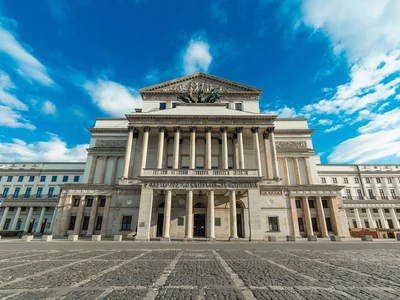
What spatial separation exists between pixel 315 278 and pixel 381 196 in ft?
205

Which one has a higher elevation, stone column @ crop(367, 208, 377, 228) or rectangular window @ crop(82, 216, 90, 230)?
stone column @ crop(367, 208, 377, 228)

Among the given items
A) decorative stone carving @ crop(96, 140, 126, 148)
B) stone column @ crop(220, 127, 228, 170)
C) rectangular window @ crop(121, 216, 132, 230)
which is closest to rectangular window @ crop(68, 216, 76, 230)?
rectangular window @ crop(121, 216, 132, 230)

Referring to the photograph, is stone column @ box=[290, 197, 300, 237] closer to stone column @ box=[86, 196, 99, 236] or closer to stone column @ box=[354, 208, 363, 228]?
stone column @ box=[86, 196, 99, 236]

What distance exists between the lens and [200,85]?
131ft

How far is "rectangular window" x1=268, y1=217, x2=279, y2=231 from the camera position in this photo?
89.5ft

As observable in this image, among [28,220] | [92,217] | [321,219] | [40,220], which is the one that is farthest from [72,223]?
[321,219]

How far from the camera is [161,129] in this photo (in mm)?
31641

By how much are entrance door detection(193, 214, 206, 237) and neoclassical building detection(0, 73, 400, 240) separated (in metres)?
0.12

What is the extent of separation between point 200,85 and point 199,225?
25454mm

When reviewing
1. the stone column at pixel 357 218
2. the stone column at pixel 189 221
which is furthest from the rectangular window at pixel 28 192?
the stone column at pixel 357 218

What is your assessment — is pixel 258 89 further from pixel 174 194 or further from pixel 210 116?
pixel 174 194

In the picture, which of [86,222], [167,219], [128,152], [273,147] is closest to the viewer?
[167,219]

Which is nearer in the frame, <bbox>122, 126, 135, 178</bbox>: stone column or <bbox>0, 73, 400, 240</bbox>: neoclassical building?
<bbox>0, 73, 400, 240</bbox>: neoclassical building

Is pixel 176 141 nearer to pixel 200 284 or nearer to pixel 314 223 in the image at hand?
pixel 314 223
